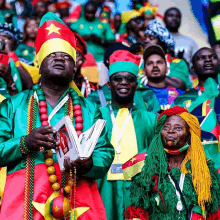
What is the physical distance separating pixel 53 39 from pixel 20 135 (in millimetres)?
898

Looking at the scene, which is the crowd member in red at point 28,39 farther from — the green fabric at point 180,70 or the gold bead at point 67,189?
the gold bead at point 67,189

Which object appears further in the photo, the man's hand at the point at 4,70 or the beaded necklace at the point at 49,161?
the man's hand at the point at 4,70

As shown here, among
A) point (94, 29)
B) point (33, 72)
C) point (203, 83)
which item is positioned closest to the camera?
point (33, 72)

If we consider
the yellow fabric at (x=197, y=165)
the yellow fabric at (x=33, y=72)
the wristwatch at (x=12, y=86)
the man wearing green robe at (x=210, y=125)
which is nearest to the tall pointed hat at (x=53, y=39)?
the yellow fabric at (x=197, y=165)

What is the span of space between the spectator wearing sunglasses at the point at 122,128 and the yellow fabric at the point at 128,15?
5.06 metres

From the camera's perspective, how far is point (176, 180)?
15.2ft

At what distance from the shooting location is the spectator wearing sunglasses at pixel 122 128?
18.1 ft

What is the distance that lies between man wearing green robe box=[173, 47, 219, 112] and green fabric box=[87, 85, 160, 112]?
0.98ft

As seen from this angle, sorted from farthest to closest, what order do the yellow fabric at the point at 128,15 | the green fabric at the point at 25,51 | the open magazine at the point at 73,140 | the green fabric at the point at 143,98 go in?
the yellow fabric at the point at 128,15
the green fabric at the point at 25,51
the green fabric at the point at 143,98
the open magazine at the point at 73,140

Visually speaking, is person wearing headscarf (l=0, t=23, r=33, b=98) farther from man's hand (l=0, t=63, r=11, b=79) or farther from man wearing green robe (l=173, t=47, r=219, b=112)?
man wearing green robe (l=173, t=47, r=219, b=112)

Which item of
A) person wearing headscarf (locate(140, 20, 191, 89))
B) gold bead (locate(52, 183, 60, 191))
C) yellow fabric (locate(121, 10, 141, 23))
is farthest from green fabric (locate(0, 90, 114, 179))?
yellow fabric (locate(121, 10, 141, 23))

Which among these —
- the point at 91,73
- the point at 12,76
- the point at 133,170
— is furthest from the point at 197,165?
the point at 91,73

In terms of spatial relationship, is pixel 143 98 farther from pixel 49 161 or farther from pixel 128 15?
pixel 128 15

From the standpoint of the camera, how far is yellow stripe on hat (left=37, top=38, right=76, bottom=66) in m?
4.37
